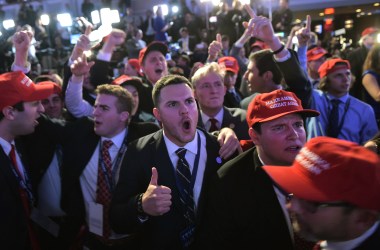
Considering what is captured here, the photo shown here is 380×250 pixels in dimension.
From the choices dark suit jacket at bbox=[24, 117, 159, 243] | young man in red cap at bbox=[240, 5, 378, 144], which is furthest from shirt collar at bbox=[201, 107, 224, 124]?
young man in red cap at bbox=[240, 5, 378, 144]

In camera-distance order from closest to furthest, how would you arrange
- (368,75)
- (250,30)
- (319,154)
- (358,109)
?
1. (319,154)
2. (250,30)
3. (358,109)
4. (368,75)

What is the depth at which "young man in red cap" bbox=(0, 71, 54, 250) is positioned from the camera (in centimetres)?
255

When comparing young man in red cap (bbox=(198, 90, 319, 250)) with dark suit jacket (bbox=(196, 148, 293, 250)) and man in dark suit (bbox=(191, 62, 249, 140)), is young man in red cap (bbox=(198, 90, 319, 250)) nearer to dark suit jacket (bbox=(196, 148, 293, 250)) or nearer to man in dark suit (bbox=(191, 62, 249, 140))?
dark suit jacket (bbox=(196, 148, 293, 250))

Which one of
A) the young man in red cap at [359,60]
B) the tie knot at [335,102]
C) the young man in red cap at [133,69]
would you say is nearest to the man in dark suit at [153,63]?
the young man in red cap at [133,69]

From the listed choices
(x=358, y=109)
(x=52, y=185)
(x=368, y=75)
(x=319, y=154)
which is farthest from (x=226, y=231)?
(x=368, y=75)

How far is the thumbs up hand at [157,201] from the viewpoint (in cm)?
209

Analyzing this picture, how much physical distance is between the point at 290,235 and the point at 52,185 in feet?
6.56

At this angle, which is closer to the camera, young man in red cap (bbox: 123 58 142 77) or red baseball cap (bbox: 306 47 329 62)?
red baseball cap (bbox: 306 47 329 62)

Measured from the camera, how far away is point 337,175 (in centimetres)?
148

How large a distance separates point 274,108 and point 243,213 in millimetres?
631

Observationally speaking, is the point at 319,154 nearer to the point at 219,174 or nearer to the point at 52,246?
the point at 219,174

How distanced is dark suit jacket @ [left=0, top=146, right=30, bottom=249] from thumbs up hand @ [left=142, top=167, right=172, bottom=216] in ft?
3.20

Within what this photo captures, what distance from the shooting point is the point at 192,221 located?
2334 millimetres

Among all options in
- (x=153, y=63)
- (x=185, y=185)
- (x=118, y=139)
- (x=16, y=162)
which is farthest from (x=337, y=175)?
(x=153, y=63)
